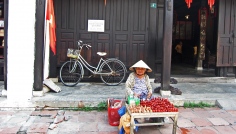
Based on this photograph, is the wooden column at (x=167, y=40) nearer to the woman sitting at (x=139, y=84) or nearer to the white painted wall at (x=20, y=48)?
the woman sitting at (x=139, y=84)

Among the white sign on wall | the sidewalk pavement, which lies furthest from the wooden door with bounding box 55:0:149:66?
the sidewalk pavement

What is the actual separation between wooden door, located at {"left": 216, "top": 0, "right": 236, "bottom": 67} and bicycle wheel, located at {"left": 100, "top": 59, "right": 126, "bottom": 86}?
3429 mm

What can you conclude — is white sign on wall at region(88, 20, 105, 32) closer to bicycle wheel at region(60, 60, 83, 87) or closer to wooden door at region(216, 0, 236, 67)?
bicycle wheel at region(60, 60, 83, 87)

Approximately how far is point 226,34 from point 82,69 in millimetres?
5055

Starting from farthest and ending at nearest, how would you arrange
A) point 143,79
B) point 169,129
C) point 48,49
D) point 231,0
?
point 231,0 < point 48,49 < point 143,79 < point 169,129

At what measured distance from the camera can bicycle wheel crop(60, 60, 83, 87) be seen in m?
7.82

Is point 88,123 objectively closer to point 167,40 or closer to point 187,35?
point 167,40

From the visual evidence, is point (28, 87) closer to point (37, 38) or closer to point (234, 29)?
point (37, 38)

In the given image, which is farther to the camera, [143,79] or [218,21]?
[218,21]

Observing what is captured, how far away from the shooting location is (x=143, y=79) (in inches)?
216

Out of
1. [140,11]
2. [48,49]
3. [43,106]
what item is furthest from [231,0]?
[43,106]

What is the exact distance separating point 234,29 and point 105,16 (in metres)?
4.44

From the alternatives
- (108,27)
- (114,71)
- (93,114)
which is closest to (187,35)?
(108,27)

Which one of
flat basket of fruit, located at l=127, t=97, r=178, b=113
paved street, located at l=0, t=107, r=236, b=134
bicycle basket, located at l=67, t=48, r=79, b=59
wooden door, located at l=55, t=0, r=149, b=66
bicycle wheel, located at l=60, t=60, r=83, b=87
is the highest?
wooden door, located at l=55, t=0, r=149, b=66
